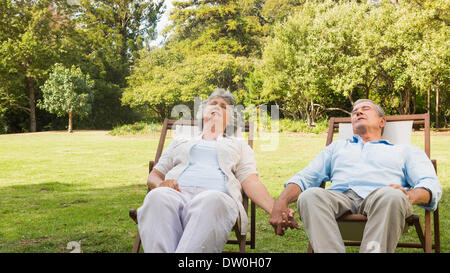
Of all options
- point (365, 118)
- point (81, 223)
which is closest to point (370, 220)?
point (365, 118)

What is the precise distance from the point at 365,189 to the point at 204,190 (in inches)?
35.2

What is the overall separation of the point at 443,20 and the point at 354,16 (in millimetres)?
2945

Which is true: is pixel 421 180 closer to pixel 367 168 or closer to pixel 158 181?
pixel 367 168

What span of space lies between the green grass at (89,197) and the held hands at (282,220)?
3.70ft

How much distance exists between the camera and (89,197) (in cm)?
495

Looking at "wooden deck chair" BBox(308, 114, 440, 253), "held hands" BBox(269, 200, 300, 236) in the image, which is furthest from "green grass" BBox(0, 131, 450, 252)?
"held hands" BBox(269, 200, 300, 236)

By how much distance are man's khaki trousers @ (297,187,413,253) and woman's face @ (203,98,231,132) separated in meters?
0.87

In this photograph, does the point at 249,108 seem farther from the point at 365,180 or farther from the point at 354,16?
the point at 365,180

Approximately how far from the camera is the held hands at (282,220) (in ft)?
6.30

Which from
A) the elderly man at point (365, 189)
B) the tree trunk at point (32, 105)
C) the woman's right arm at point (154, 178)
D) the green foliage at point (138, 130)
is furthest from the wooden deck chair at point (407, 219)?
the tree trunk at point (32, 105)

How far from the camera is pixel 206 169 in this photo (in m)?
2.39

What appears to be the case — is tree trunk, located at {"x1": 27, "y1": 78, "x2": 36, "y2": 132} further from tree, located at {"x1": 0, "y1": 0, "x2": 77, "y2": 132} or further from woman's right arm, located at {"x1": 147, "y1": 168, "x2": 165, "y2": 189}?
woman's right arm, located at {"x1": 147, "y1": 168, "x2": 165, "y2": 189}

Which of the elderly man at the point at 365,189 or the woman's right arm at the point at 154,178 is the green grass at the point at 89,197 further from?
the elderly man at the point at 365,189
